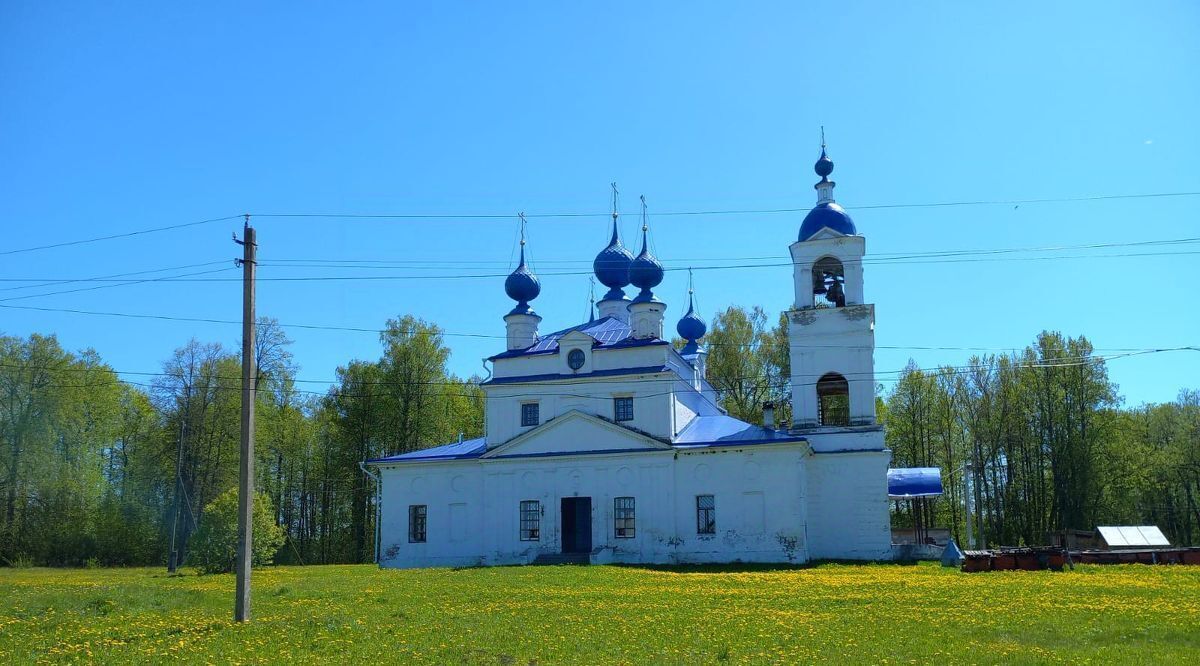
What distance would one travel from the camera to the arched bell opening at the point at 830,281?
119ft

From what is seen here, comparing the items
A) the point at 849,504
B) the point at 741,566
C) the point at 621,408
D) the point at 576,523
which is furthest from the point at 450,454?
the point at 849,504

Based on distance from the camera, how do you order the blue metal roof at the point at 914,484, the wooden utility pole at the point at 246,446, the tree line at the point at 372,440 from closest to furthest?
the wooden utility pole at the point at 246,446 < the blue metal roof at the point at 914,484 < the tree line at the point at 372,440

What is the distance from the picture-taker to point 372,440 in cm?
5562

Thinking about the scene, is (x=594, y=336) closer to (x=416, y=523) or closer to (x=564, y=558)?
(x=564, y=558)

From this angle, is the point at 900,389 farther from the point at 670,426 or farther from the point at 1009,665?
the point at 1009,665

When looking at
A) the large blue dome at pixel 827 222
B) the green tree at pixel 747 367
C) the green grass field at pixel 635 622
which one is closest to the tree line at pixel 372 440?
the green tree at pixel 747 367

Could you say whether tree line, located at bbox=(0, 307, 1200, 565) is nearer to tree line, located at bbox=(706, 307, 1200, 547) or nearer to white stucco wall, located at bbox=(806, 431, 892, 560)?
tree line, located at bbox=(706, 307, 1200, 547)

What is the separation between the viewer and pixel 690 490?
34.5 metres

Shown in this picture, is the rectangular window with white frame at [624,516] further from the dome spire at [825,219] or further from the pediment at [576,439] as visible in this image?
the dome spire at [825,219]

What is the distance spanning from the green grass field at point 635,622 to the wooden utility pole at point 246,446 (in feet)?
2.31

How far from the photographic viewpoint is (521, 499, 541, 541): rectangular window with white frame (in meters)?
35.8

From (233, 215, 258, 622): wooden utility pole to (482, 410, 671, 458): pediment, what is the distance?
63.2 feet

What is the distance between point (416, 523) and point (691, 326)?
16852 mm

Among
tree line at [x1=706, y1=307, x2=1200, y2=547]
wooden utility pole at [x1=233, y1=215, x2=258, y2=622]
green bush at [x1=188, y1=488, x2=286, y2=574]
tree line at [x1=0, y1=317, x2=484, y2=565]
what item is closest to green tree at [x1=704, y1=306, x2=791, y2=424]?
tree line at [x1=706, y1=307, x2=1200, y2=547]
